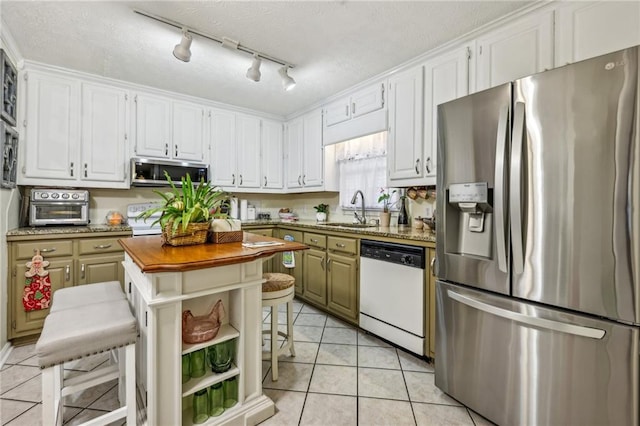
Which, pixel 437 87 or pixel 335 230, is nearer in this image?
pixel 437 87

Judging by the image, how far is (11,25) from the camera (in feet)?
6.69

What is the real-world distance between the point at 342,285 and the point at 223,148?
2.36 metres

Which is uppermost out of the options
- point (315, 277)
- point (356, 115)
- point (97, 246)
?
point (356, 115)

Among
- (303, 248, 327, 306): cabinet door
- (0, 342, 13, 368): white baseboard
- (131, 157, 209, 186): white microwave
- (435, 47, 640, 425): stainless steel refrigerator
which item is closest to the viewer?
(435, 47, 640, 425): stainless steel refrigerator

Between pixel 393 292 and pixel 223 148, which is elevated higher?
pixel 223 148

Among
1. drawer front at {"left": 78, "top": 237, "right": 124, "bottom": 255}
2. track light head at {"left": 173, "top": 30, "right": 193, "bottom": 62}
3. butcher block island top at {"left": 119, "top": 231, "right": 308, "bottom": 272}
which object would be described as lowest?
drawer front at {"left": 78, "top": 237, "right": 124, "bottom": 255}

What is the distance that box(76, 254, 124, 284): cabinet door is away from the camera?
2.53 metres

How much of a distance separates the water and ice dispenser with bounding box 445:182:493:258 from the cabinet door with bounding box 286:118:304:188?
2.56 m

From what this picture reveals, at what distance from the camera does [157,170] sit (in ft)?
10.3

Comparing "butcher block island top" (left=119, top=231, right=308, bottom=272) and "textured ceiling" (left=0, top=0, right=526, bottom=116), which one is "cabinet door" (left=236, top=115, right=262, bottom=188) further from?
"butcher block island top" (left=119, top=231, right=308, bottom=272)

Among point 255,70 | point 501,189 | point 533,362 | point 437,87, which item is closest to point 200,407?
point 533,362

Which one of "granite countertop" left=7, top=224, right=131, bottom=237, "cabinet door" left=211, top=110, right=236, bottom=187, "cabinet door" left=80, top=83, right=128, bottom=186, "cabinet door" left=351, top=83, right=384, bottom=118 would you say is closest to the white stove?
"granite countertop" left=7, top=224, right=131, bottom=237

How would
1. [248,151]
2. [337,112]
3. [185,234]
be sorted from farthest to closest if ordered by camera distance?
[248,151] → [337,112] → [185,234]

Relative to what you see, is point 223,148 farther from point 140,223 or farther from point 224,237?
point 224,237
